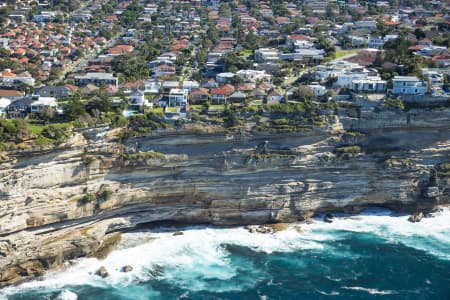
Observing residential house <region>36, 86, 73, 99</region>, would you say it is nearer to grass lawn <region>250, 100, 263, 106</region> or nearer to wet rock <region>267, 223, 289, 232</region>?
grass lawn <region>250, 100, 263, 106</region>

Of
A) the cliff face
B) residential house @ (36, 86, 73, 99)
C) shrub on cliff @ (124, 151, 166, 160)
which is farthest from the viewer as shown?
residential house @ (36, 86, 73, 99)

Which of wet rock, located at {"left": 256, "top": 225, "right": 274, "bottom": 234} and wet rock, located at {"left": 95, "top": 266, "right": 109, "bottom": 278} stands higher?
wet rock, located at {"left": 256, "top": 225, "right": 274, "bottom": 234}

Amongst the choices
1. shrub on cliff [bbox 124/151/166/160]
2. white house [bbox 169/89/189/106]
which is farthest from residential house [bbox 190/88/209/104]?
shrub on cliff [bbox 124/151/166/160]

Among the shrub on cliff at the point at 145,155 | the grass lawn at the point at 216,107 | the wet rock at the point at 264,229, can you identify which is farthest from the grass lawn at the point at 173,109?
the wet rock at the point at 264,229

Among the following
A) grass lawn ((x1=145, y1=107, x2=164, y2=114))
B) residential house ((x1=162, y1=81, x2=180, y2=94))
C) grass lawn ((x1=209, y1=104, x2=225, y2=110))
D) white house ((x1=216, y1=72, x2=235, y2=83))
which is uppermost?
white house ((x1=216, y1=72, x2=235, y2=83))

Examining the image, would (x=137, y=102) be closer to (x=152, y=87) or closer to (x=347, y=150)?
(x=152, y=87)

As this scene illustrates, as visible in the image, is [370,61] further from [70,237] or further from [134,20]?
[134,20]

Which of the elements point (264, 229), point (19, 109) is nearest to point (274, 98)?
point (264, 229)
